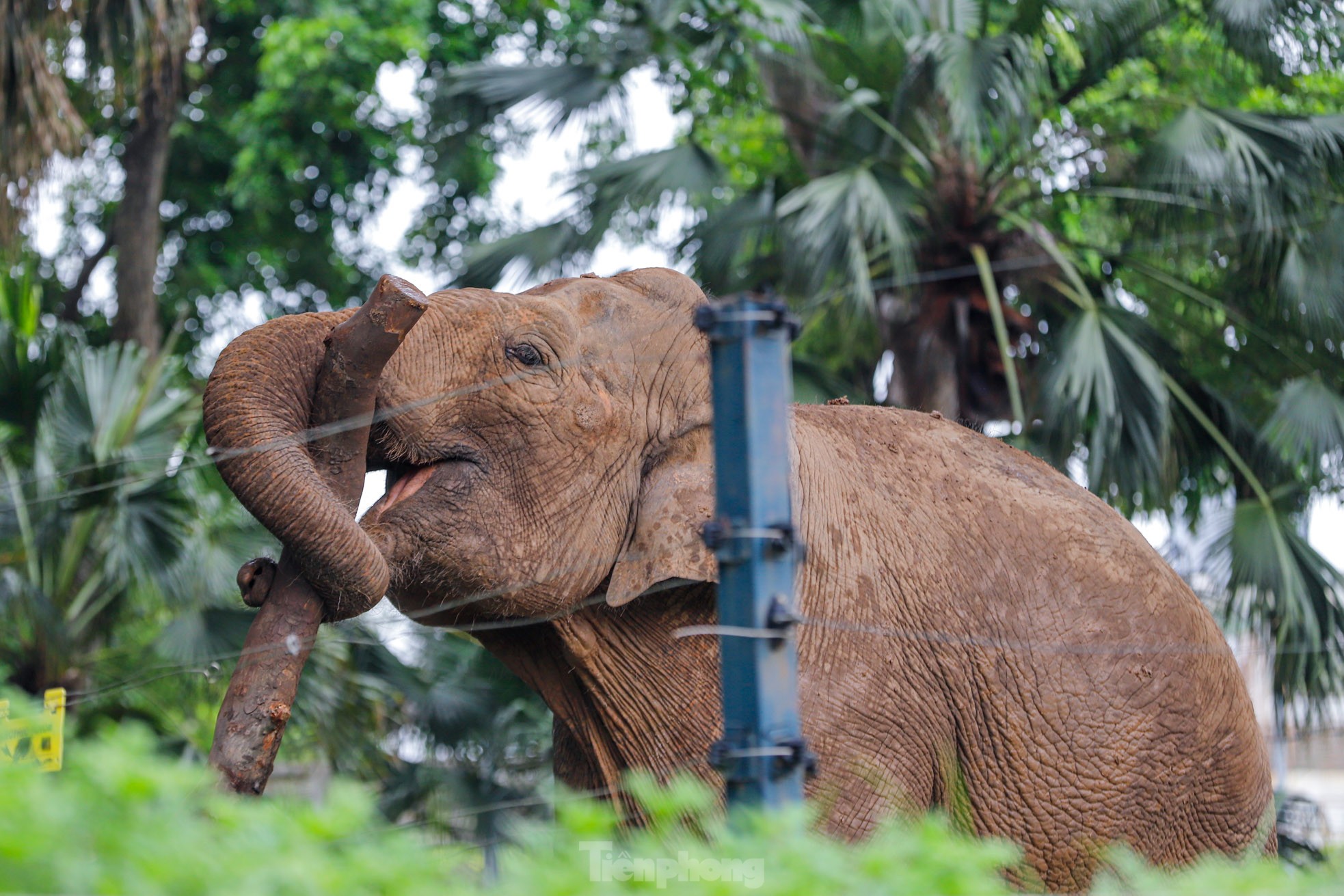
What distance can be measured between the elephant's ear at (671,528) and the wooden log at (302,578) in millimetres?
912

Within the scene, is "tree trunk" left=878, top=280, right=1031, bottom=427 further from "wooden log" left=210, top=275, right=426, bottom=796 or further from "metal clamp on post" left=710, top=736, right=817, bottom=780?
"metal clamp on post" left=710, top=736, right=817, bottom=780

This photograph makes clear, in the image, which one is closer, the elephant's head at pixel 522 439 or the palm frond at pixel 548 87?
the elephant's head at pixel 522 439

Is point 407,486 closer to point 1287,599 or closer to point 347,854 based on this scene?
point 347,854

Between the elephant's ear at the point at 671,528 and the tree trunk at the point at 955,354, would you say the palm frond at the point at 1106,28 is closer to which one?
the tree trunk at the point at 955,354

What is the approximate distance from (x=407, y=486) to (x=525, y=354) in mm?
585

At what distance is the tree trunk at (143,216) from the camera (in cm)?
1261

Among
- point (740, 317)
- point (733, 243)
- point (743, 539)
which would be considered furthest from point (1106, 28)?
point (743, 539)

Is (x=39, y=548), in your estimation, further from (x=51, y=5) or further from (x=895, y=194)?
(x=895, y=194)

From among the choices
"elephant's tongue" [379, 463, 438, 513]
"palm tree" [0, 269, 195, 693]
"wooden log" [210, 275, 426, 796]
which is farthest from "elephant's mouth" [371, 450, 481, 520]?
"palm tree" [0, 269, 195, 693]

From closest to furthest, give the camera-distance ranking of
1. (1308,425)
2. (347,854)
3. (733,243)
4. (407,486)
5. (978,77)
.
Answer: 1. (347,854)
2. (407,486)
3. (1308,425)
4. (978,77)
5. (733,243)

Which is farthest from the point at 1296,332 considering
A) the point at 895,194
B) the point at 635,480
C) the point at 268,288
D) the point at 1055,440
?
the point at 268,288

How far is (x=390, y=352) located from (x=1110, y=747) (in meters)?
2.77

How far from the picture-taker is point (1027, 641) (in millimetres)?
5008

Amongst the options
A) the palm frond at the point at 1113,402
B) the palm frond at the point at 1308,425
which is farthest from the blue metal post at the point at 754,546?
the palm frond at the point at 1308,425
